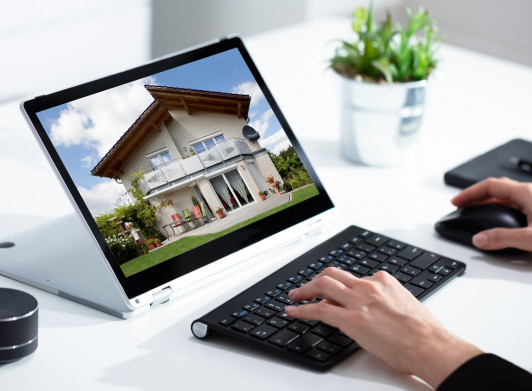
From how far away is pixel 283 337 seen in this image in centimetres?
88

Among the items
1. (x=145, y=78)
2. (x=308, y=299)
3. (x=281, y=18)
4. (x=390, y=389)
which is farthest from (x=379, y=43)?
(x=281, y=18)

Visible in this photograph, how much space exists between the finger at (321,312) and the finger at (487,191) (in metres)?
0.44

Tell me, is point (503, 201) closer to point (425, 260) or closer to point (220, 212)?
point (425, 260)

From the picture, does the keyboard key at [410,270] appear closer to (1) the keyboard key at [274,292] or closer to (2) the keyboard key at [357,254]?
(2) the keyboard key at [357,254]

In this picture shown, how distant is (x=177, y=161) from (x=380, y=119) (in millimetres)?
483

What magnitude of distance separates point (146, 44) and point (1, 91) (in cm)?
65

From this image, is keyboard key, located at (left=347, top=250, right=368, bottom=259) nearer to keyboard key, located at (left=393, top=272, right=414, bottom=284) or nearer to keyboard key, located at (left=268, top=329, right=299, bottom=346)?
keyboard key, located at (left=393, top=272, right=414, bottom=284)

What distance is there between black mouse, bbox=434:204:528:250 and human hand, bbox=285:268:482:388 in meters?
0.27

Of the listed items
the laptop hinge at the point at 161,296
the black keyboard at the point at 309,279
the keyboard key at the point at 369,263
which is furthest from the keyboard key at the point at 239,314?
the keyboard key at the point at 369,263

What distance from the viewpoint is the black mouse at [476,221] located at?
3.75ft

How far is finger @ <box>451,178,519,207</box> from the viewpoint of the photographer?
121 centimetres

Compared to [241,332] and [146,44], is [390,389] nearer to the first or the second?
[241,332]

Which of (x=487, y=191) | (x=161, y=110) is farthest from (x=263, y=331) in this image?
(x=487, y=191)

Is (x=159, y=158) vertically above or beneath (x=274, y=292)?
above
